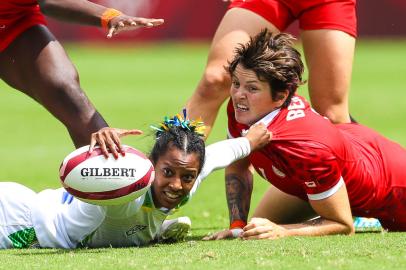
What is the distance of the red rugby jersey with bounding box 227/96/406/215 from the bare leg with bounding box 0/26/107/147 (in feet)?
3.66

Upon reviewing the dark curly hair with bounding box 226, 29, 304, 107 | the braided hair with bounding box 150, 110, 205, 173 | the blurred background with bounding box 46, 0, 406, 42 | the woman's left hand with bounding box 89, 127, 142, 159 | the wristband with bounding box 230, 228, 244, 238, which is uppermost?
the dark curly hair with bounding box 226, 29, 304, 107

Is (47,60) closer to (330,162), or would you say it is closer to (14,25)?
(14,25)

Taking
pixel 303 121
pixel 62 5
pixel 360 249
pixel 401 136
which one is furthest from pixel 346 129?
pixel 401 136

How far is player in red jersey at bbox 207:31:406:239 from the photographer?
7387 millimetres

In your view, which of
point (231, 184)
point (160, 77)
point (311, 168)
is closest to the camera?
point (311, 168)

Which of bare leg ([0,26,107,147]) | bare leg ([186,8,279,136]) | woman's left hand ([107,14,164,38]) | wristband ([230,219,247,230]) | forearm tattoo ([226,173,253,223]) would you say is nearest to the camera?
woman's left hand ([107,14,164,38])

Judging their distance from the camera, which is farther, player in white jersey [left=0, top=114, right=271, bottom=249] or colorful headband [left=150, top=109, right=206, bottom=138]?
colorful headband [left=150, top=109, right=206, bottom=138]

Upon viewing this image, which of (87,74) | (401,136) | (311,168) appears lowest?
(87,74)

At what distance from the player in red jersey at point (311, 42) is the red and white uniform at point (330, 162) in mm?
435

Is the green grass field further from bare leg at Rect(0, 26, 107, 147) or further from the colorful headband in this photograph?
bare leg at Rect(0, 26, 107, 147)

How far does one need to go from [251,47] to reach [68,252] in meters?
1.99

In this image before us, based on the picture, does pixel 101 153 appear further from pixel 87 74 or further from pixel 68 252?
pixel 87 74

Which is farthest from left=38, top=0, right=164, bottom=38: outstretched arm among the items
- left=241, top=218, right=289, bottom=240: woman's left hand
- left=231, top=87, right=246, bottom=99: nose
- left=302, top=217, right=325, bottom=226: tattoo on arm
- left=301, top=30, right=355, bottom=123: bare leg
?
left=301, top=30, right=355, bottom=123: bare leg

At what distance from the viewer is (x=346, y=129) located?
8383 millimetres
